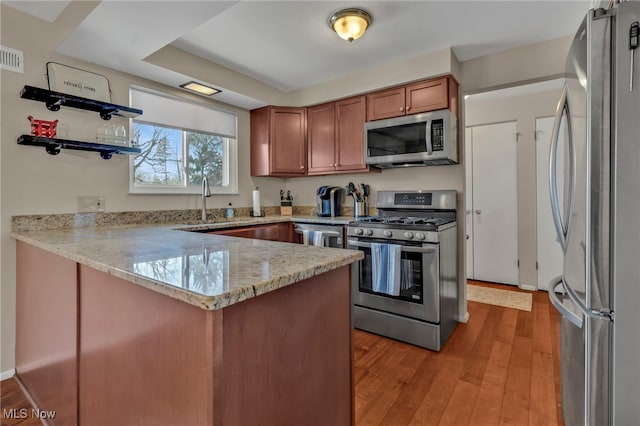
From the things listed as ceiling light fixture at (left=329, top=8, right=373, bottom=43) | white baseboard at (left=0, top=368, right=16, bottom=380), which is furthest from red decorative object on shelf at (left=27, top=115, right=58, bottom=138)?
ceiling light fixture at (left=329, top=8, right=373, bottom=43)

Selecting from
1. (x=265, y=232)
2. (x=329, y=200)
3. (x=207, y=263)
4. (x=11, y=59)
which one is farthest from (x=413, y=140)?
(x=11, y=59)

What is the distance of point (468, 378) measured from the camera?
1905 millimetres

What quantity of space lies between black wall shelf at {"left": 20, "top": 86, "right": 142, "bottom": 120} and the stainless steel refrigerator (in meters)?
2.78

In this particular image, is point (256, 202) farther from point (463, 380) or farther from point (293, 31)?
point (463, 380)

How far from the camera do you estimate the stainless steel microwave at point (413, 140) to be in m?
2.60

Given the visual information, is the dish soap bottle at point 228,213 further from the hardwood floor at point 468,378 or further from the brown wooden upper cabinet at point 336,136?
the hardwood floor at point 468,378

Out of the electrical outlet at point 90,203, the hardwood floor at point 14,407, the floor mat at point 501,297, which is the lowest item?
the hardwood floor at point 14,407

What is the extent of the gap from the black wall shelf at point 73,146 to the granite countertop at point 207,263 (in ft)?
2.80

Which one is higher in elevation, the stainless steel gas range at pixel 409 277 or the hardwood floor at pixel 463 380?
the stainless steel gas range at pixel 409 277

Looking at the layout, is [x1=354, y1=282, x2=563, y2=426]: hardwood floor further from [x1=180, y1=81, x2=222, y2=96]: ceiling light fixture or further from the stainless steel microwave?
[x1=180, y1=81, x2=222, y2=96]: ceiling light fixture

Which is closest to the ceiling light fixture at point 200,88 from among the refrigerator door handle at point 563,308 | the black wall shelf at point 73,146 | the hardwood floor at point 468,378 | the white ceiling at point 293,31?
the white ceiling at point 293,31

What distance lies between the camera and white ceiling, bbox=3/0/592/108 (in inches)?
70.5

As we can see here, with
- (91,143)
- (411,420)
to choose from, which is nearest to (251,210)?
(91,143)

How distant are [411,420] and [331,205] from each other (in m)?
2.24
